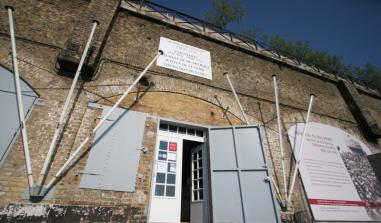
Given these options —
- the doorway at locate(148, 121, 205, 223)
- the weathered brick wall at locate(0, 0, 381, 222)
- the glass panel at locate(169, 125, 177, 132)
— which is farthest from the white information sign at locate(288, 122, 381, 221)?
the glass panel at locate(169, 125, 177, 132)

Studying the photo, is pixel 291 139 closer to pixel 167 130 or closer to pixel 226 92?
pixel 226 92

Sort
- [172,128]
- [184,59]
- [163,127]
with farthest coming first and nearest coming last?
[184,59] → [172,128] → [163,127]

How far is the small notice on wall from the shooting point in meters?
6.49

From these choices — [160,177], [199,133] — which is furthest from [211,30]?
[160,177]

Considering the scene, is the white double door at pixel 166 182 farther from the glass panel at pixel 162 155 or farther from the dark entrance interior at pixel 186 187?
the dark entrance interior at pixel 186 187

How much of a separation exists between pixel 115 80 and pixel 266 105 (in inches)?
203

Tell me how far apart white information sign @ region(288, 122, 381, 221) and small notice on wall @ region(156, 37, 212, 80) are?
376 centimetres

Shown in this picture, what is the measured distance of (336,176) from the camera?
6914mm

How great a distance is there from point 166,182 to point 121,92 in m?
2.51

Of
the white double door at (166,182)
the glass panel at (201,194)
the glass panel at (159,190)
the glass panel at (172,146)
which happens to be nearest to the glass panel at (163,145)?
the white double door at (166,182)

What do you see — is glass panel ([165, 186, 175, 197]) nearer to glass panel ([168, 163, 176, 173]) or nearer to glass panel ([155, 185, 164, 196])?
glass panel ([155, 185, 164, 196])

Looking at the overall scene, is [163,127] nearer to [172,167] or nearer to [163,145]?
[163,145]

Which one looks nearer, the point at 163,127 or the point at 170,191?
the point at 170,191

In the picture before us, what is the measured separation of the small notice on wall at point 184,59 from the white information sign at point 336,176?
3757 mm
